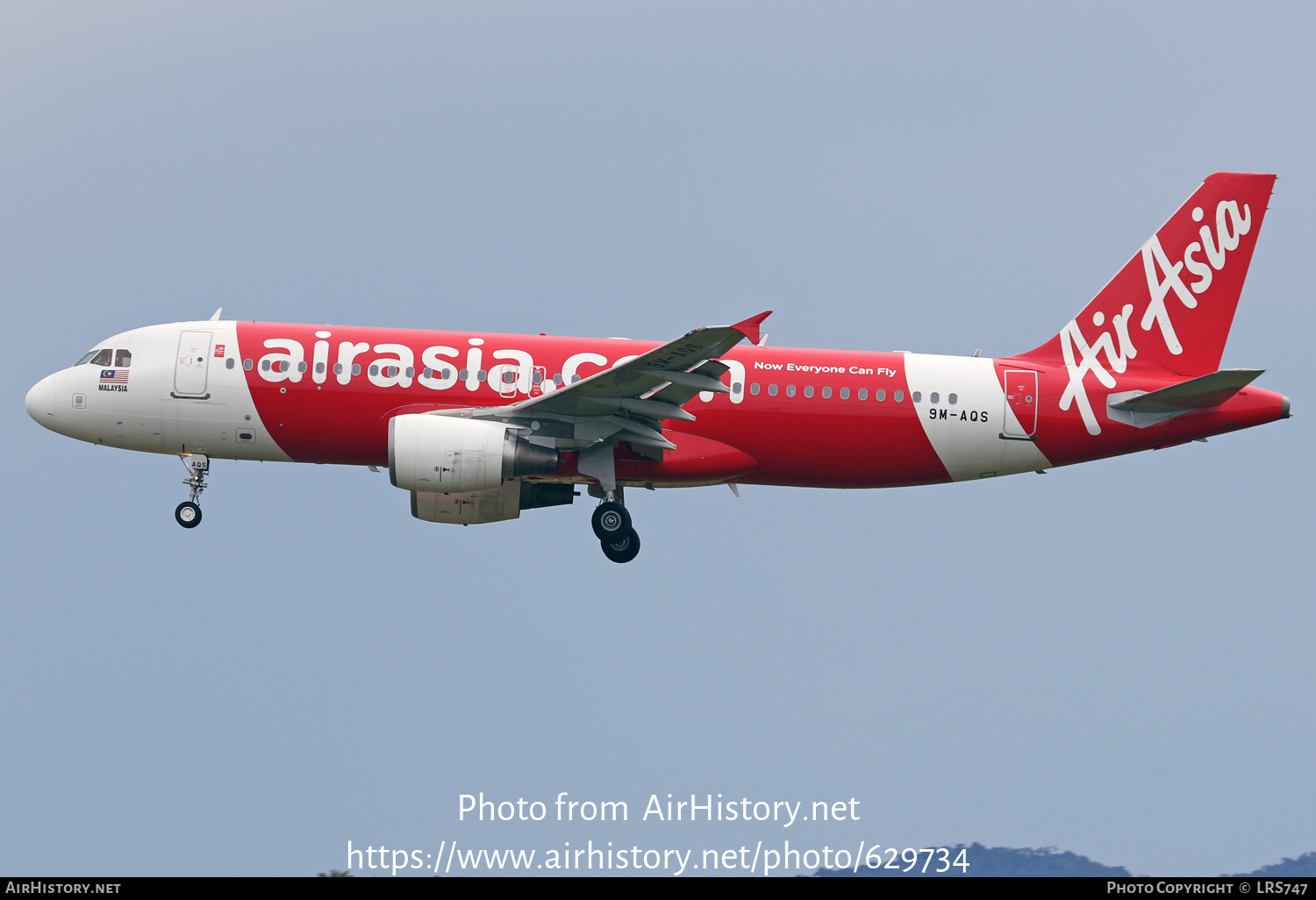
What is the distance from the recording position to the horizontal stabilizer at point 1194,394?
102ft

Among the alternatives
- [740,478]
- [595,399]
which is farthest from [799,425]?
[595,399]

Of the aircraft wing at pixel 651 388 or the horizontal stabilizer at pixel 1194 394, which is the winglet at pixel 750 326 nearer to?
the aircraft wing at pixel 651 388

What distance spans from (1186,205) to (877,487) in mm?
10268

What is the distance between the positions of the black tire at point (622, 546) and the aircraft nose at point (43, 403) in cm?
1286

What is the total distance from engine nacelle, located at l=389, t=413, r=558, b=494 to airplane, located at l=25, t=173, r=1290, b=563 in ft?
0.20

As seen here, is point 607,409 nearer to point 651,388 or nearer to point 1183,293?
point 651,388

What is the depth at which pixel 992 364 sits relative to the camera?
33.8 m

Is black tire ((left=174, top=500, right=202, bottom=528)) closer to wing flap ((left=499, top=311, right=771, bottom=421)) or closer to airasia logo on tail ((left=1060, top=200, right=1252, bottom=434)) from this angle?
wing flap ((left=499, top=311, right=771, bottom=421))

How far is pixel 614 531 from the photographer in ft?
107

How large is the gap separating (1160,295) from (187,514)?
23.3m

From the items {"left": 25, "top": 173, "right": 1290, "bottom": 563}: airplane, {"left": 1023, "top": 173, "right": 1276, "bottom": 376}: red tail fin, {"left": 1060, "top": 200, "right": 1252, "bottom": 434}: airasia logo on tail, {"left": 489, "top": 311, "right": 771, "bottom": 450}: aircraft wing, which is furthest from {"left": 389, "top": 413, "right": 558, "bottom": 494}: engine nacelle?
{"left": 1060, "top": 200, "right": 1252, "bottom": 434}: airasia logo on tail
